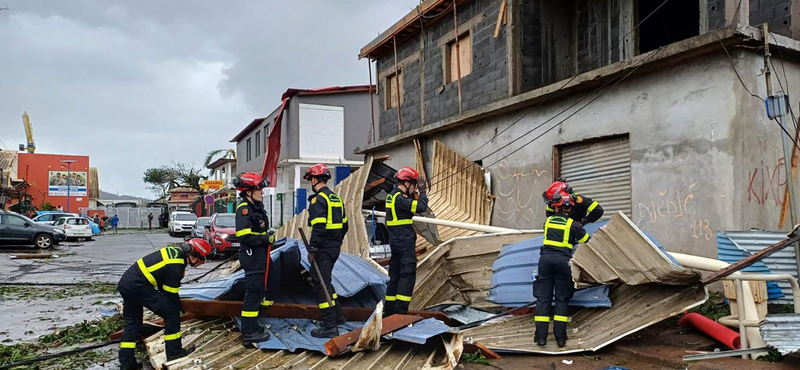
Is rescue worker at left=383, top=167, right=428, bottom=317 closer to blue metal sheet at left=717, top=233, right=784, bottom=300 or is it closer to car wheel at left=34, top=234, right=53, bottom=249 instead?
blue metal sheet at left=717, top=233, right=784, bottom=300

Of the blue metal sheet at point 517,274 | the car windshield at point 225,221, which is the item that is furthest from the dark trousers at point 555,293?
the car windshield at point 225,221

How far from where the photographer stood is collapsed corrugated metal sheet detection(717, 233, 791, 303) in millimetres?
5891

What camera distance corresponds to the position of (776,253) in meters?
6.04

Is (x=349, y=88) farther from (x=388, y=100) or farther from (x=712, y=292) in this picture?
(x=712, y=292)

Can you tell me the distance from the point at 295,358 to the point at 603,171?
20.6ft

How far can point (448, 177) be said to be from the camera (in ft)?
42.0

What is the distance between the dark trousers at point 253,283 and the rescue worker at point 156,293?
591 mm

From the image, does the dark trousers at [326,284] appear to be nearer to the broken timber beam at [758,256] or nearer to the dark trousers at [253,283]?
the dark trousers at [253,283]

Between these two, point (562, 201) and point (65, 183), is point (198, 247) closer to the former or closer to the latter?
point (562, 201)

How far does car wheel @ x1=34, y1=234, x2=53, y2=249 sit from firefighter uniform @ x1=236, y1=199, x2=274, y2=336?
61.7ft

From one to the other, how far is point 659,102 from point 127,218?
163 feet

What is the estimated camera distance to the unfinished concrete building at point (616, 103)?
7207 millimetres

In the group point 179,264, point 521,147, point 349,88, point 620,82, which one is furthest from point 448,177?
point 349,88

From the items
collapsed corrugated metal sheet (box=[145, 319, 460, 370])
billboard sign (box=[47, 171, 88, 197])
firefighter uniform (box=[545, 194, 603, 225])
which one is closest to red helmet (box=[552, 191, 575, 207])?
firefighter uniform (box=[545, 194, 603, 225])
